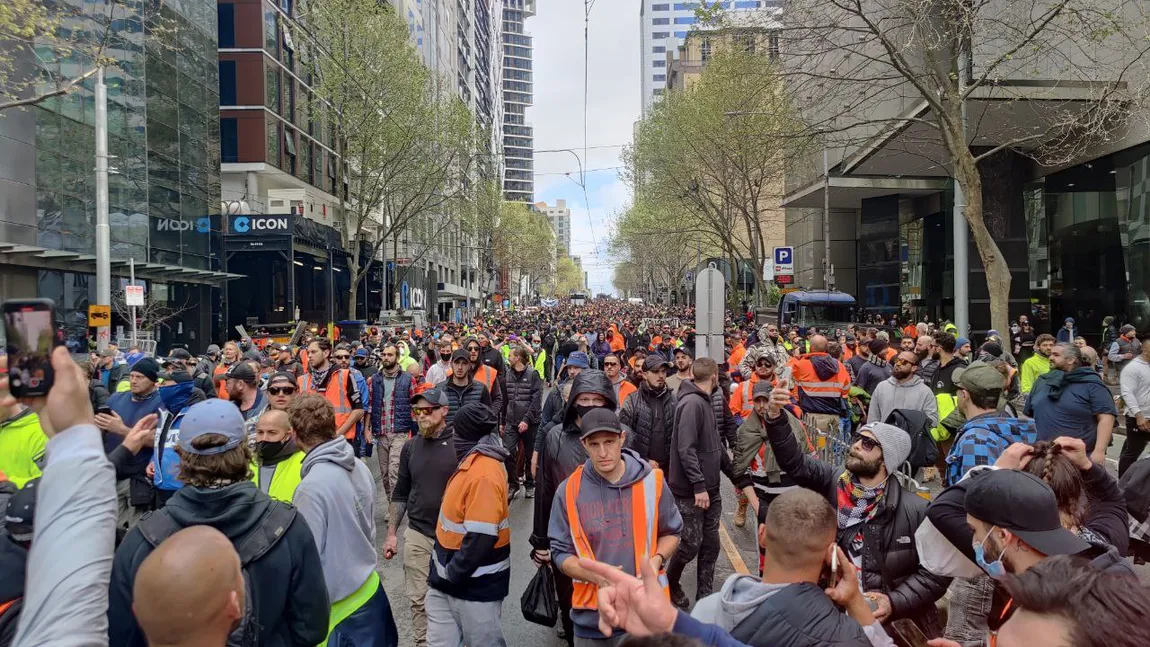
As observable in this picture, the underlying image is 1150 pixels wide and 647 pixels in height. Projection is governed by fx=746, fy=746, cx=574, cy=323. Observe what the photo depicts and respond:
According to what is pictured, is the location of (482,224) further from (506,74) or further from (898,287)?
(506,74)

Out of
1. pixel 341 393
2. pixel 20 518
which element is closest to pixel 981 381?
pixel 20 518

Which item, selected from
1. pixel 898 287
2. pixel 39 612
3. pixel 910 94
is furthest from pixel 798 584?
pixel 898 287

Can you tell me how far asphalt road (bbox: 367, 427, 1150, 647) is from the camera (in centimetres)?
521

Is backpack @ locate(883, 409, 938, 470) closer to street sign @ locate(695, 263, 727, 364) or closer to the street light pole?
street sign @ locate(695, 263, 727, 364)

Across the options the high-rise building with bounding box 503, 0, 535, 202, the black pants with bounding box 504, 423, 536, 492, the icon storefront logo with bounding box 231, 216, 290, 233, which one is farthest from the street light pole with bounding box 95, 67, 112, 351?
the high-rise building with bounding box 503, 0, 535, 202

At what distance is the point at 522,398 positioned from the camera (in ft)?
29.6

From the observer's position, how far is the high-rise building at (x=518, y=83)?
564 ft

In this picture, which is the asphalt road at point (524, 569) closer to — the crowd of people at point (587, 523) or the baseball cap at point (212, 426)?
the crowd of people at point (587, 523)

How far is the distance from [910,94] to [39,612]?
2928cm

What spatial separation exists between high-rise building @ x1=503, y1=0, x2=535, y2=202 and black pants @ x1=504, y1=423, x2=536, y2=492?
6380 inches

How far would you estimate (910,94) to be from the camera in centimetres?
2642

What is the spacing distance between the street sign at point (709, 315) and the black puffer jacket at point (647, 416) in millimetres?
3952

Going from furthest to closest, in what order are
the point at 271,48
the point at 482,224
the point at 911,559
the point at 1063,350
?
the point at 482,224, the point at 271,48, the point at 1063,350, the point at 911,559

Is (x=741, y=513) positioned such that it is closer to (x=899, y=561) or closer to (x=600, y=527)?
(x=899, y=561)
